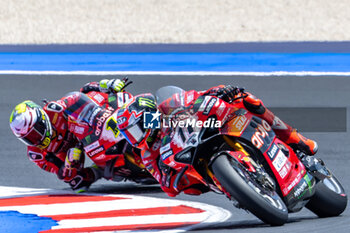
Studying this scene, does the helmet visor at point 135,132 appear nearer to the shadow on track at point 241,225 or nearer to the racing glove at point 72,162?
the shadow on track at point 241,225

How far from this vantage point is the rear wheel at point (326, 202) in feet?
18.3

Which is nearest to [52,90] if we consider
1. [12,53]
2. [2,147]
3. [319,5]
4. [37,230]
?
[2,147]

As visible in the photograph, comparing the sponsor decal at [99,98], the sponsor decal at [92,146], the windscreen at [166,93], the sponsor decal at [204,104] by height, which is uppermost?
the windscreen at [166,93]

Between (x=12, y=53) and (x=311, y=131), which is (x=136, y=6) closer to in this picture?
(x=12, y=53)

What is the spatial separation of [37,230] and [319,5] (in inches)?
521

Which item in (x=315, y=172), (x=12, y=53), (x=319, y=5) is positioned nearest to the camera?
(x=315, y=172)

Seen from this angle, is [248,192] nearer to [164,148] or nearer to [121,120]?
[164,148]

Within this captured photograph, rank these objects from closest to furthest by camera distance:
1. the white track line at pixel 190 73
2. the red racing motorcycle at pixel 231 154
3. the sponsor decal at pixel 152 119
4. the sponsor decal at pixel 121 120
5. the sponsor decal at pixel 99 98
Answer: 1. the red racing motorcycle at pixel 231 154
2. the sponsor decal at pixel 152 119
3. the sponsor decal at pixel 121 120
4. the sponsor decal at pixel 99 98
5. the white track line at pixel 190 73

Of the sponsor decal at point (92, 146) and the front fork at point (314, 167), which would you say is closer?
the front fork at point (314, 167)

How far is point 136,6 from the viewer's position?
61.1ft

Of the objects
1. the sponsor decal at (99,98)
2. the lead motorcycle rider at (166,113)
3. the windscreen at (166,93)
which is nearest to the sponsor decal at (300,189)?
the lead motorcycle rider at (166,113)

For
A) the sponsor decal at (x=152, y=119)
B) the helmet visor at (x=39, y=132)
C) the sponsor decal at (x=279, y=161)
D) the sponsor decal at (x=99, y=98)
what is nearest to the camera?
the sponsor decal at (x=279, y=161)

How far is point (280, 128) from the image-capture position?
18.8ft

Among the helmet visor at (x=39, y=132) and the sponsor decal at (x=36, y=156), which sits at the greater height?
the helmet visor at (x=39, y=132)
